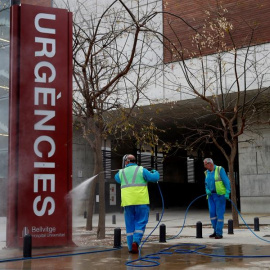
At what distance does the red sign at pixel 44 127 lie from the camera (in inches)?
334

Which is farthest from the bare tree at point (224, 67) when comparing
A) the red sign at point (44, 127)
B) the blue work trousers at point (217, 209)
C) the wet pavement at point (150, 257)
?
the red sign at point (44, 127)

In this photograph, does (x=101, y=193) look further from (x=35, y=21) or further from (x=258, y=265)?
(x=258, y=265)

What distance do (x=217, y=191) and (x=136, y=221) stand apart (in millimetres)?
3219

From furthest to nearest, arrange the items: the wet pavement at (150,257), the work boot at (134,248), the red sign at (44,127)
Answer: the red sign at (44,127) < the work boot at (134,248) < the wet pavement at (150,257)

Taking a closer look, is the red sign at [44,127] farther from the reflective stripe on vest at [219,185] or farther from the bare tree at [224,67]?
the bare tree at [224,67]

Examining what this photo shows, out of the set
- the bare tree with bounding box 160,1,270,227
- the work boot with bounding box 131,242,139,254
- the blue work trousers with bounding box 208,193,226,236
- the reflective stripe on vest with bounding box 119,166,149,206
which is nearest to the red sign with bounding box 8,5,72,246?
the reflective stripe on vest with bounding box 119,166,149,206

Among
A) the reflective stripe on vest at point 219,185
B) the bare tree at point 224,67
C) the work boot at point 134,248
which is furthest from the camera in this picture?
the bare tree at point 224,67

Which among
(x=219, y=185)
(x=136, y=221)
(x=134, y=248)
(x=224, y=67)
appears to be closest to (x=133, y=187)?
(x=136, y=221)

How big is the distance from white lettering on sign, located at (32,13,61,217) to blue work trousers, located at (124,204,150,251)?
5.36ft

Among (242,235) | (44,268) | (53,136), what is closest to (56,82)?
(53,136)

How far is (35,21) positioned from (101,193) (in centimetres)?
423

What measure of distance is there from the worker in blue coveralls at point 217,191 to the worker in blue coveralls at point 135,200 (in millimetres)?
2981

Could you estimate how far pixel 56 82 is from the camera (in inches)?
353

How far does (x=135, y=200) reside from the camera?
770 cm
